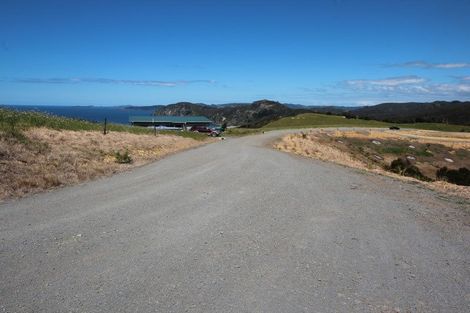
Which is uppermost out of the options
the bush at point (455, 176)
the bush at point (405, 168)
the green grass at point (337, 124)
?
the green grass at point (337, 124)

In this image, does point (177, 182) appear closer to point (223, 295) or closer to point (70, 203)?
point (70, 203)

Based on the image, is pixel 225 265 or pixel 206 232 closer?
pixel 225 265

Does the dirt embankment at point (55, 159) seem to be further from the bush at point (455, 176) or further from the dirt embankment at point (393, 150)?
the bush at point (455, 176)

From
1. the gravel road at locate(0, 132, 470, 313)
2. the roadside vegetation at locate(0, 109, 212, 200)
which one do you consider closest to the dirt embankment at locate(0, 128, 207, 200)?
the roadside vegetation at locate(0, 109, 212, 200)

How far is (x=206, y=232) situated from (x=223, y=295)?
2714 millimetres

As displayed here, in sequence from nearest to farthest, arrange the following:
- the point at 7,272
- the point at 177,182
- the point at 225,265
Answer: the point at 7,272
the point at 225,265
the point at 177,182

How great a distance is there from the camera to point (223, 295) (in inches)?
217

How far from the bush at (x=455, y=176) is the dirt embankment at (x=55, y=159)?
88.3 ft

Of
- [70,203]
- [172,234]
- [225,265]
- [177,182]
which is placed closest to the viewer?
[225,265]

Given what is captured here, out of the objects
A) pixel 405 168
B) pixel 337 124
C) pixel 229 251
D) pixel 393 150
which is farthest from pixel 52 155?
pixel 337 124

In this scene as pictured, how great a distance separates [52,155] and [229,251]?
11588mm

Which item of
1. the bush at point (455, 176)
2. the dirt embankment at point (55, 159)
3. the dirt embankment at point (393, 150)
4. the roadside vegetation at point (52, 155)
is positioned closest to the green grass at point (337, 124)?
the dirt embankment at point (393, 150)

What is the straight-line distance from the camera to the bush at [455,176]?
37.2m

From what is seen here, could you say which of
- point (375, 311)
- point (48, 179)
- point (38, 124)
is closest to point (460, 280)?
point (375, 311)
